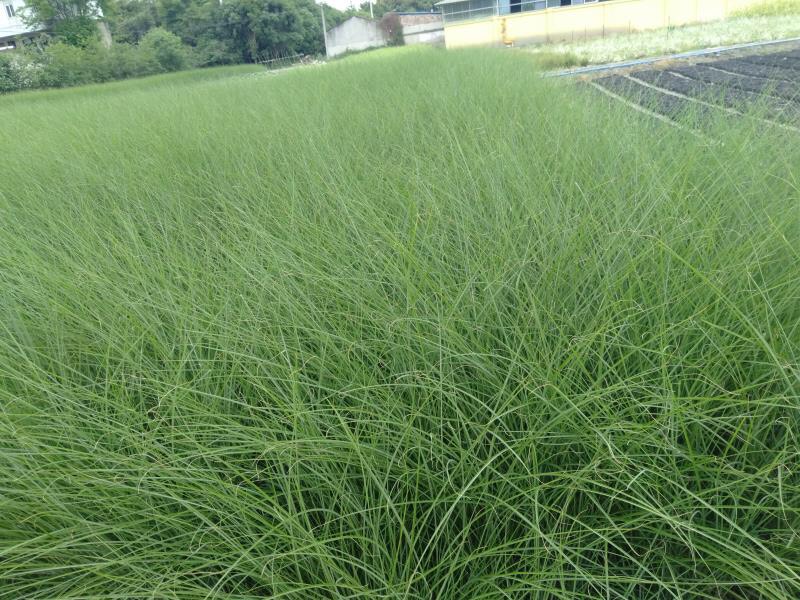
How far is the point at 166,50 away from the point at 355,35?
10.4 meters

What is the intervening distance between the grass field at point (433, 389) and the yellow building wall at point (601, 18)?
10895mm

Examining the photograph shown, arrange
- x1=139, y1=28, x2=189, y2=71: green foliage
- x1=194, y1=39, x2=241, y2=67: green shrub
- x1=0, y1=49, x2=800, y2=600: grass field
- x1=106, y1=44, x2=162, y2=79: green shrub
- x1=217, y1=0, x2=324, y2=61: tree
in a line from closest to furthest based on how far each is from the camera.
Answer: x1=0, y1=49, x2=800, y2=600: grass field, x1=106, y1=44, x2=162, y2=79: green shrub, x1=139, y1=28, x2=189, y2=71: green foliage, x1=194, y1=39, x2=241, y2=67: green shrub, x1=217, y1=0, x2=324, y2=61: tree

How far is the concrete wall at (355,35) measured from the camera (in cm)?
2366

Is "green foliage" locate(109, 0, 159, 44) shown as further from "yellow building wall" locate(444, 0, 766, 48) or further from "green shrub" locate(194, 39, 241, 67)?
"yellow building wall" locate(444, 0, 766, 48)

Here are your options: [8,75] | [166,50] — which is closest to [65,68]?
[8,75]

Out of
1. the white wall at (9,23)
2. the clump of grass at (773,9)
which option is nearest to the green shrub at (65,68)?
the white wall at (9,23)

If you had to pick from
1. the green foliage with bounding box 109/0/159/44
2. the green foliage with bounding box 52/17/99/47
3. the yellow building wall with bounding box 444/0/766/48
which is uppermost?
the green foliage with bounding box 109/0/159/44

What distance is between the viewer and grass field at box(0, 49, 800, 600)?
66 cm

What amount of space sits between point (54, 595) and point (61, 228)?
1.53 metres

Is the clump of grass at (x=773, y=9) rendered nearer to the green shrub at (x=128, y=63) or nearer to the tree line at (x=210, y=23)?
the tree line at (x=210, y=23)

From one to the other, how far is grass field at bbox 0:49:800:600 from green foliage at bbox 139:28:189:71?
18066mm

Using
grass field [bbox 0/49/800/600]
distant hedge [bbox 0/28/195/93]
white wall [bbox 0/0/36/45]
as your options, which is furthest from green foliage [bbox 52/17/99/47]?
grass field [bbox 0/49/800/600]

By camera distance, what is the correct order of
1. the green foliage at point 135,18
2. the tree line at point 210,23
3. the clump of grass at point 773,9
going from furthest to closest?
the green foliage at point 135,18
the tree line at point 210,23
the clump of grass at point 773,9

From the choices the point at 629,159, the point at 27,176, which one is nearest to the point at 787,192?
the point at 629,159
